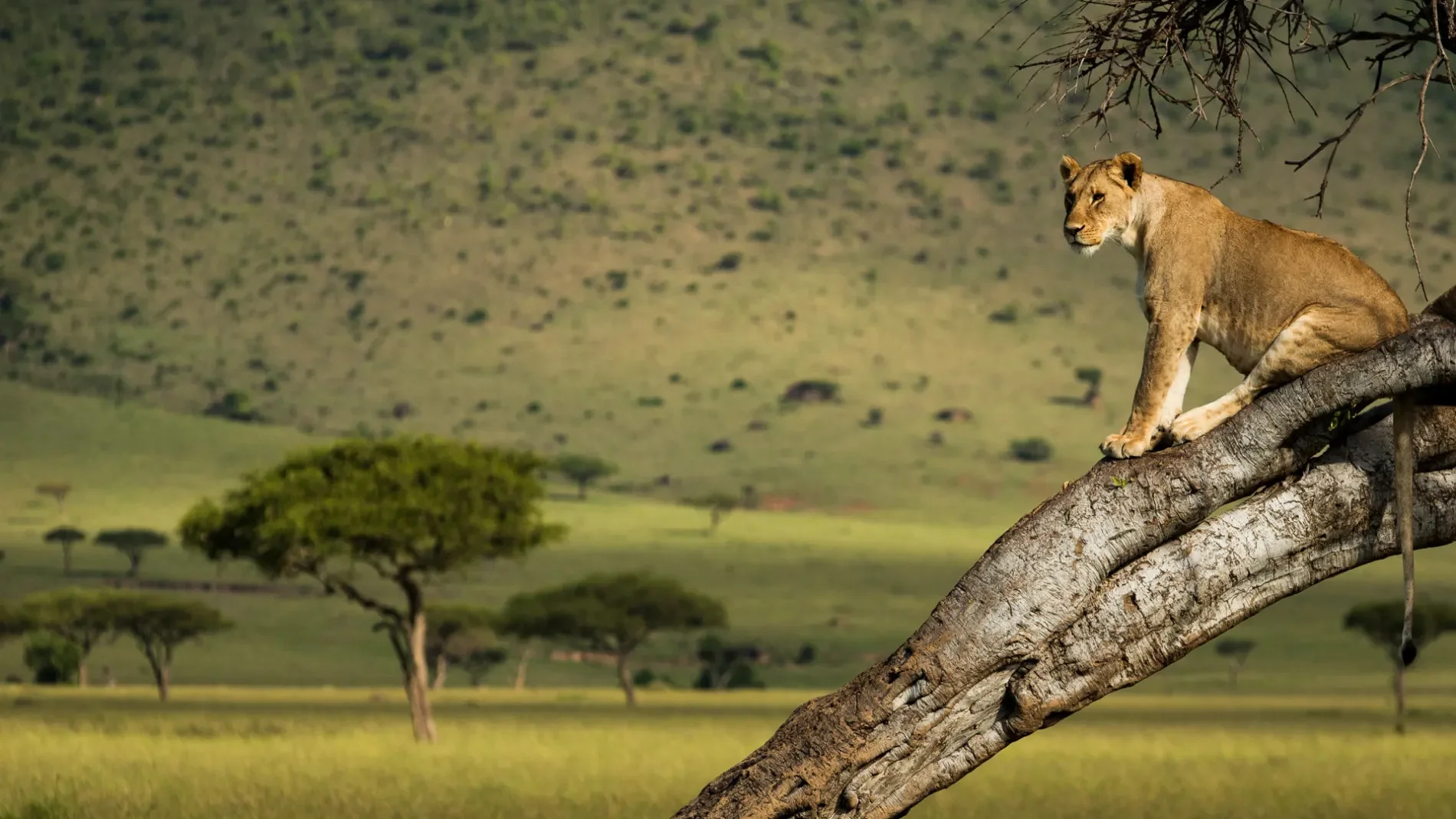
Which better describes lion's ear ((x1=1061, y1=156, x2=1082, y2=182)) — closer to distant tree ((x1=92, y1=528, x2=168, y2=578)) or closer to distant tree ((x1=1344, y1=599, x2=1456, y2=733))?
distant tree ((x1=1344, y1=599, x2=1456, y2=733))

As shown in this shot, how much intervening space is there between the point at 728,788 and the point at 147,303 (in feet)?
521

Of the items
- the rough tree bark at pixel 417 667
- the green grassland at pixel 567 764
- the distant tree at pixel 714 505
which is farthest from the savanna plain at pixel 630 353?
the distant tree at pixel 714 505

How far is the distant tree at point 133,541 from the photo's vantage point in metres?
105

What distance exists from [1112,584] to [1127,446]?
2.13 feet

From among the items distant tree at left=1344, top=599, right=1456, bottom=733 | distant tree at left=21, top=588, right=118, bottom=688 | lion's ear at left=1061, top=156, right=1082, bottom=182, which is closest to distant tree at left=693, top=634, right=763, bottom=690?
distant tree at left=21, top=588, right=118, bottom=688

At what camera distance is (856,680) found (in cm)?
852

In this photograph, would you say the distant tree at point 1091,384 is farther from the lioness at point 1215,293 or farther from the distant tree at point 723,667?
the lioness at point 1215,293

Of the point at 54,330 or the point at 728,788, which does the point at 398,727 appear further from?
the point at 54,330

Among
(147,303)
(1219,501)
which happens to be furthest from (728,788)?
(147,303)

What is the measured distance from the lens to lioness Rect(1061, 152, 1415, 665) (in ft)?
28.1

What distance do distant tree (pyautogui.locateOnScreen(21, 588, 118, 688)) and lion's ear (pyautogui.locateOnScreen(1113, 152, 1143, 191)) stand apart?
6900 cm

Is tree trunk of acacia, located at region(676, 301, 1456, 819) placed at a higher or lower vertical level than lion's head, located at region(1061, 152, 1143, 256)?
lower

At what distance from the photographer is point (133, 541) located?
347ft

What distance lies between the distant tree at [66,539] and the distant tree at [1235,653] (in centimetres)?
6599
